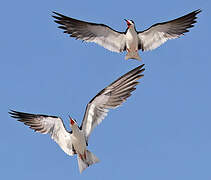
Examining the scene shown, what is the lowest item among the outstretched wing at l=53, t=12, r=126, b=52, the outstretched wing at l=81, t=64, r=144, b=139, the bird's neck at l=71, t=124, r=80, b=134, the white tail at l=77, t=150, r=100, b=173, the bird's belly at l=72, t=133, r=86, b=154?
the white tail at l=77, t=150, r=100, b=173

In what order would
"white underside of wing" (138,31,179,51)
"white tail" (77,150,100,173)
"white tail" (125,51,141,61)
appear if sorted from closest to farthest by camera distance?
"white tail" (77,150,100,173) < "white tail" (125,51,141,61) < "white underside of wing" (138,31,179,51)

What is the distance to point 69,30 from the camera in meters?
25.5

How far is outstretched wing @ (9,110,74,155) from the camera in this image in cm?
2208

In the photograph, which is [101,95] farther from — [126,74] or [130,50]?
[130,50]

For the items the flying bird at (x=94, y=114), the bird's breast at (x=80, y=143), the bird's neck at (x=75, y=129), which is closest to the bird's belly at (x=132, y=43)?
the flying bird at (x=94, y=114)

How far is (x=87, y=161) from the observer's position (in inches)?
847

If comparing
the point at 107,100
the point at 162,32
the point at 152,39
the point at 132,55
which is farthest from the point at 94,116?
the point at 162,32

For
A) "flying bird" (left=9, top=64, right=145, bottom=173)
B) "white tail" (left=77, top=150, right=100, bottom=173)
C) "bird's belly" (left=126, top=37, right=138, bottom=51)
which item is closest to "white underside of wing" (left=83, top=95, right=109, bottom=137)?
"flying bird" (left=9, top=64, right=145, bottom=173)

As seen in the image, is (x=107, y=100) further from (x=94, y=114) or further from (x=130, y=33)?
(x=130, y=33)

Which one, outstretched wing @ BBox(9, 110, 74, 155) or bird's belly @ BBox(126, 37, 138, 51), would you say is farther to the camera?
bird's belly @ BBox(126, 37, 138, 51)

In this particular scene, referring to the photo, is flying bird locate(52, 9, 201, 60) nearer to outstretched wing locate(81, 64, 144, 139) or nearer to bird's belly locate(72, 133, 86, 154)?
outstretched wing locate(81, 64, 144, 139)

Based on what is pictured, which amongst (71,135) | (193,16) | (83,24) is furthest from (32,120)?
(193,16)

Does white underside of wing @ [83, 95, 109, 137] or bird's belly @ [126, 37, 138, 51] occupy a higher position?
bird's belly @ [126, 37, 138, 51]

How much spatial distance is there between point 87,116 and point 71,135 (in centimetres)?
97
